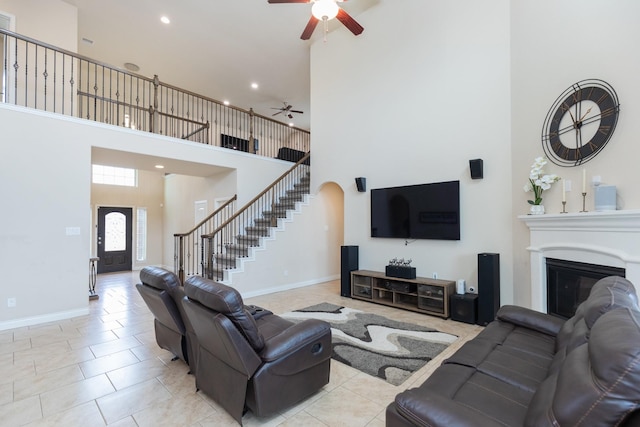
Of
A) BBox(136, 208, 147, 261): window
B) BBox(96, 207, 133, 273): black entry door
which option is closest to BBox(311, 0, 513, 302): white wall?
BBox(136, 208, 147, 261): window

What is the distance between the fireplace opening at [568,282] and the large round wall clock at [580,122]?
1.18m

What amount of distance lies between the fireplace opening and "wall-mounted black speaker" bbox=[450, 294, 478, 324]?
844 millimetres

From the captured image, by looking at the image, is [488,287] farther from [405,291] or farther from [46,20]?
[46,20]

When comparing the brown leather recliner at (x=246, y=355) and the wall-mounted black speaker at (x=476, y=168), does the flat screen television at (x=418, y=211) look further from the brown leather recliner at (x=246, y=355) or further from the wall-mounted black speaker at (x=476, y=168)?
the brown leather recliner at (x=246, y=355)

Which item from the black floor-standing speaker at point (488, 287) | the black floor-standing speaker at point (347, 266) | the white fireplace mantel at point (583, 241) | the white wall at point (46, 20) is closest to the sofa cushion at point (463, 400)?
the white fireplace mantel at point (583, 241)

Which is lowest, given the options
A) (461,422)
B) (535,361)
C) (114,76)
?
(535,361)

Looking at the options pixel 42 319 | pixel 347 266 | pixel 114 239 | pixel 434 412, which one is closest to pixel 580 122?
pixel 434 412

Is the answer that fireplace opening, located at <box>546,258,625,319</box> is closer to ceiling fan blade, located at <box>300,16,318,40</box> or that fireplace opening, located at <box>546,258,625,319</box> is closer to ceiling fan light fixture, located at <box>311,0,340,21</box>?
ceiling fan light fixture, located at <box>311,0,340,21</box>

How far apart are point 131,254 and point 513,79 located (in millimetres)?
10601

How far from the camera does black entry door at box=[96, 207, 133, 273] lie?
29.4ft

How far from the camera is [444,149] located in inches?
190

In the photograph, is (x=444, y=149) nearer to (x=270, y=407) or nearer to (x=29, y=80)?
(x=270, y=407)

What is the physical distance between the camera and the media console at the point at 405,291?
4.54 m

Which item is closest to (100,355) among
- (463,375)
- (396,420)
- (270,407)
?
(270,407)
